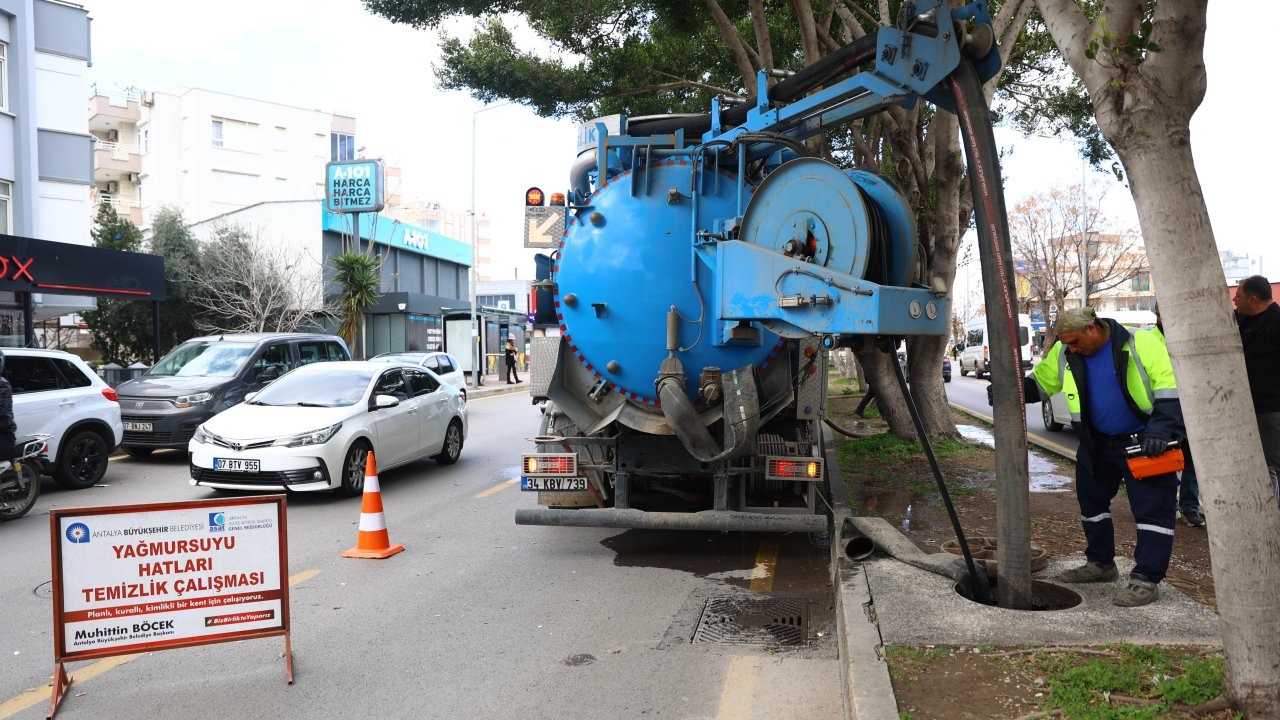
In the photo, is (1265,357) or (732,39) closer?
(1265,357)

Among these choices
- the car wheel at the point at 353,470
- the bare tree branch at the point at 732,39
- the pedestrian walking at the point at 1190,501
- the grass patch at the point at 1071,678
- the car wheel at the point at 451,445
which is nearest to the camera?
the grass patch at the point at 1071,678

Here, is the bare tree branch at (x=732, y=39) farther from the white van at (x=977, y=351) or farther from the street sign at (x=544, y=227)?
the white van at (x=977, y=351)

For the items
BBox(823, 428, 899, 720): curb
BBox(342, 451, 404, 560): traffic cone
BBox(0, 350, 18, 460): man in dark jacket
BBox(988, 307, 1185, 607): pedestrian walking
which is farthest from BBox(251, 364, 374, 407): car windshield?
BBox(988, 307, 1185, 607): pedestrian walking

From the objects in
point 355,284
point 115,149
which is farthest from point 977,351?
point 115,149

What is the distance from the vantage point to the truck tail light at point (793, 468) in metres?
6.55

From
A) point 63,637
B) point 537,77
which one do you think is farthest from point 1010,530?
point 537,77

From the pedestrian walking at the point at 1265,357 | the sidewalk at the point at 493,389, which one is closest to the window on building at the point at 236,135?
the sidewalk at the point at 493,389

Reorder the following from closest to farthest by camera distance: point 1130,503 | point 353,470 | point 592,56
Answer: point 1130,503 < point 353,470 < point 592,56

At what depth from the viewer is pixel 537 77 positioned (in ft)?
48.4

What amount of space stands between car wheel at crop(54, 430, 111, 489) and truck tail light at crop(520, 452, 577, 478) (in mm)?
6308

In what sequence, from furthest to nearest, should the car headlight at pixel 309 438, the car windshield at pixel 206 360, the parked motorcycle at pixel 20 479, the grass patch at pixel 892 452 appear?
the car windshield at pixel 206 360 → the grass patch at pixel 892 452 → the car headlight at pixel 309 438 → the parked motorcycle at pixel 20 479

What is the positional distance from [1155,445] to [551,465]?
13.2 ft

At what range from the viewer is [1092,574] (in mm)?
5246

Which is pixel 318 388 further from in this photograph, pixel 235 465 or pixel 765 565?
pixel 765 565
